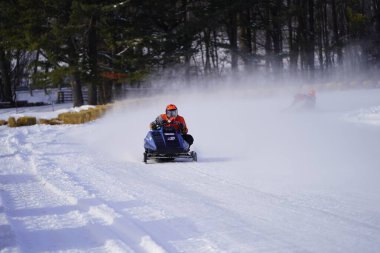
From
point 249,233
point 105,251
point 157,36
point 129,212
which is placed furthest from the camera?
point 157,36

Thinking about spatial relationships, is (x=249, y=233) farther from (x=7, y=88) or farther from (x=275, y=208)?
(x=7, y=88)

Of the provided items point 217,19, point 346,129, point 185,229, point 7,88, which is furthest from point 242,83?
point 185,229

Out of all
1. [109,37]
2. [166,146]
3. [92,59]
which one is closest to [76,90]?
[109,37]

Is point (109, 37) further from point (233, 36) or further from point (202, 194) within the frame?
point (202, 194)

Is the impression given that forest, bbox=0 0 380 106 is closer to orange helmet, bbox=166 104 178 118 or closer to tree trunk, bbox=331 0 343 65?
tree trunk, bbox=331 0 343 65

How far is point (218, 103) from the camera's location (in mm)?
34188

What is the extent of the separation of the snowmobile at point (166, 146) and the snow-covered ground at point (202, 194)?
15.0 inches

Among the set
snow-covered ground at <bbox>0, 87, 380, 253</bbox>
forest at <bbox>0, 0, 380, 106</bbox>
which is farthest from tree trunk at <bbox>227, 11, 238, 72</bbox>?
snow-covered ground at <bbox>0, 87, 380, 253</bbox>

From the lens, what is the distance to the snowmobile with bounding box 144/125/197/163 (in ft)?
43.3

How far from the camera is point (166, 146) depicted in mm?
13203

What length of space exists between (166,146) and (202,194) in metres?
4.28

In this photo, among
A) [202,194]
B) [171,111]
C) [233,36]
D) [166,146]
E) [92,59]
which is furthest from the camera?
[233,36]

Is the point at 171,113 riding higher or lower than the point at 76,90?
lower

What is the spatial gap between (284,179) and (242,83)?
35.2 meters
